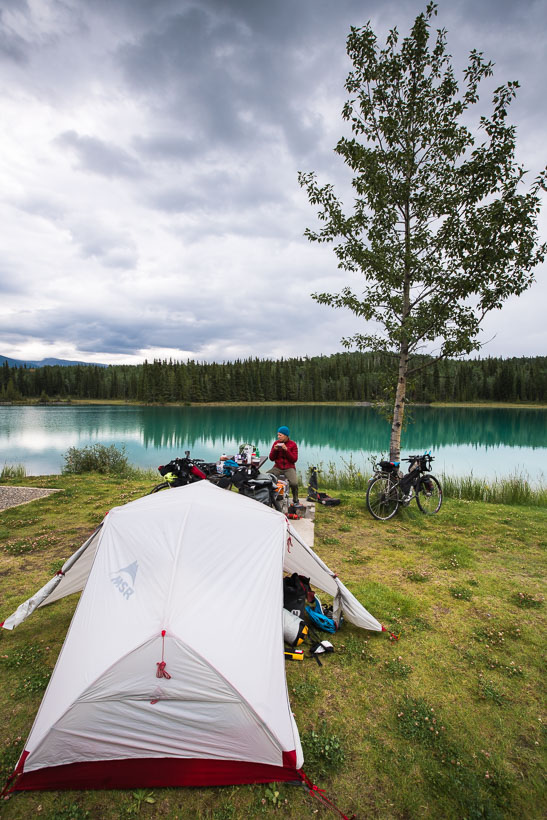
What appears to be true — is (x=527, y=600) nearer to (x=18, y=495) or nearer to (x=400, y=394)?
(x=400, y=394)

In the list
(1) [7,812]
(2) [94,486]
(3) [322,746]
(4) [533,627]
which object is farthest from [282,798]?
(2) [94,486]


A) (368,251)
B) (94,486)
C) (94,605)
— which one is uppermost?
(368,251)

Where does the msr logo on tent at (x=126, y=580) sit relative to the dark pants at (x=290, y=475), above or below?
above

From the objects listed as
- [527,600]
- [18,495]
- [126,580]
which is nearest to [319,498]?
[527,600]

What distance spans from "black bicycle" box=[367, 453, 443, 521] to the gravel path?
966 centimetres

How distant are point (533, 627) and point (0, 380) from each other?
460 feet

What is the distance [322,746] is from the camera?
136 inches

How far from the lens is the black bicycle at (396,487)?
977 centimetres

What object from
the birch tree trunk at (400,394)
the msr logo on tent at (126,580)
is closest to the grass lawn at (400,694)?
the msr logo on tent at (126,580)

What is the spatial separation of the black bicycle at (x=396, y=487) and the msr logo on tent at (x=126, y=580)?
276 inches

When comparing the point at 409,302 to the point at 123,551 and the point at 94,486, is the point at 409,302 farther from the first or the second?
the point at 94,486

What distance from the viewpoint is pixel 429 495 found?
405 inches

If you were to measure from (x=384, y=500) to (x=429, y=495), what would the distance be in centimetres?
137

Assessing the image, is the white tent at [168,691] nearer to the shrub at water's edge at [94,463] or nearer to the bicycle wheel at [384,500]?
the bicycle wheel at [384,500]
